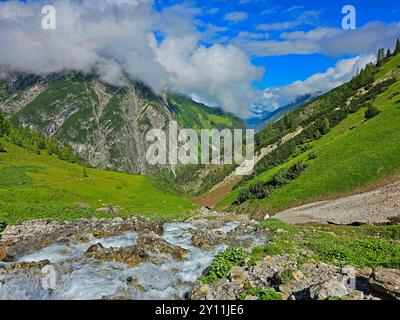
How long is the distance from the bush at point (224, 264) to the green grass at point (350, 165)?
49.7 meters

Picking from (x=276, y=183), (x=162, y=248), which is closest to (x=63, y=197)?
(x=162, y=248)

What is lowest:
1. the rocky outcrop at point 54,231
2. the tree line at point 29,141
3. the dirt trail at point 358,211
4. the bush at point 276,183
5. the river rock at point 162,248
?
the river rock at point 162,248

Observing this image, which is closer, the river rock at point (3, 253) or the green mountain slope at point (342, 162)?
the river rock at point (3, 253)

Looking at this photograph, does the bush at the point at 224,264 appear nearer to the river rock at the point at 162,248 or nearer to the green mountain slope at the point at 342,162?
the river rock at the point at 162,248

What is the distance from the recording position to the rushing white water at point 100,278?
26.7 meters

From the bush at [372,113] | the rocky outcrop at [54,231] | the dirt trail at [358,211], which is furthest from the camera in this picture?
the bush at [372,113]

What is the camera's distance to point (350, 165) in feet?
270

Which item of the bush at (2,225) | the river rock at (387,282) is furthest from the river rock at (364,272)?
the bush at (2,225)

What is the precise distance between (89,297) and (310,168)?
3269 inches

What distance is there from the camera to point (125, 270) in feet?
104

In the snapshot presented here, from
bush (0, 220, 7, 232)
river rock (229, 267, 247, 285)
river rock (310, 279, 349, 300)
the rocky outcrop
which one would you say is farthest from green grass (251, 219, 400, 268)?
bush (0, 220, 7, 232)

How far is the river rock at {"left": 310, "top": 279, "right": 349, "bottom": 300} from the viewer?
63.2 ft

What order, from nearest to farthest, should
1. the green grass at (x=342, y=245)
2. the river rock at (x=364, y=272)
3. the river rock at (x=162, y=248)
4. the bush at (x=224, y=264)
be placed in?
the river rock at (x=364, y=272) → the bush at (x=224, y=264) → the green grass at (x=342, y=245) → the river rock at (x=162, y=248)
